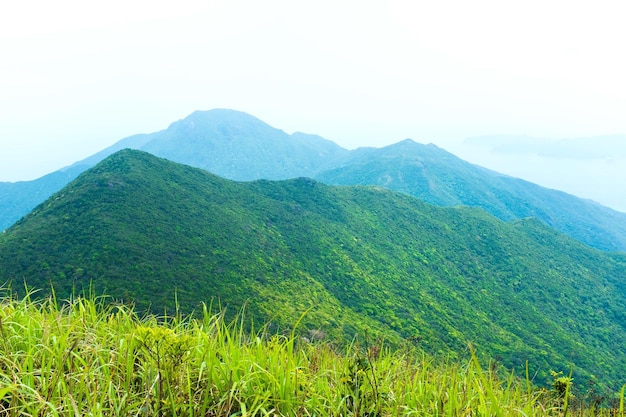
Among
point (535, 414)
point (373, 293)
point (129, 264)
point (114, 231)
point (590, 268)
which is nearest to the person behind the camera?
point (535, 414)

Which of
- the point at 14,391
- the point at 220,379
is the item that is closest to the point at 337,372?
the point at 220,379

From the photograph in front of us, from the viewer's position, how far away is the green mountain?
4369cm

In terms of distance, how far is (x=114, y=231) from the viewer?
48719 mm

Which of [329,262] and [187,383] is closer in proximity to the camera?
[187,383]

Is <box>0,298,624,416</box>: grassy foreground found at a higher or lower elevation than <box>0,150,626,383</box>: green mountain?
higher

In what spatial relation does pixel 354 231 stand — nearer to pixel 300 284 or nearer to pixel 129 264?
pixel 300 284

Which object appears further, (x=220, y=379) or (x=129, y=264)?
(x=129, y=264)

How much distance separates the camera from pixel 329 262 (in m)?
67.1

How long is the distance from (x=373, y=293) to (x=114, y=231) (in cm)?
4030

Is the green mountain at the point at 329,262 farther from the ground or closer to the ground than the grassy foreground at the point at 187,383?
closer to the ground

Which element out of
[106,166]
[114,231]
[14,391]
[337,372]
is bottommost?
[114,231]

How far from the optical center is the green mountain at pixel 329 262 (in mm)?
43688

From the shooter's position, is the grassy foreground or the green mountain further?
the green mountain

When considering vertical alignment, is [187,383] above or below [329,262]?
above
